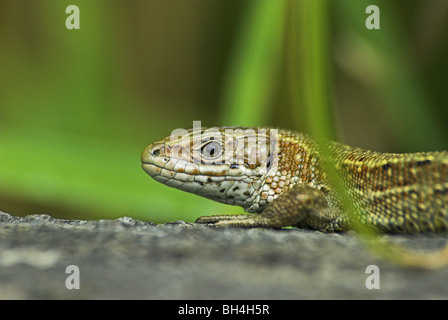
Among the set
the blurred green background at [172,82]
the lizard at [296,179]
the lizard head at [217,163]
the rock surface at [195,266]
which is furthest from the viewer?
the blurred green background at [172,82]

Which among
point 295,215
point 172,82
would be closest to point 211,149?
point 295,215

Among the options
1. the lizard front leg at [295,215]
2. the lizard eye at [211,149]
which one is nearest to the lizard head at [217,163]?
the lizard eye at [211,149]

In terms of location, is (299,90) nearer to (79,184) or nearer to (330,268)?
(330,268)

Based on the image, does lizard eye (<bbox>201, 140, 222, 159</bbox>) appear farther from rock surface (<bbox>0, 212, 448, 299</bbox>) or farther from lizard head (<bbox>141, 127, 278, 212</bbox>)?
rock surface (<bbox>0, 212, 448, 299</bbox>)

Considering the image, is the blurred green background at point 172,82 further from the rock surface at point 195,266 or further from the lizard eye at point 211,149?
the rock surface at point 195,266

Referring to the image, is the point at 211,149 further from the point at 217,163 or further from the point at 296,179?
the point at 296,179

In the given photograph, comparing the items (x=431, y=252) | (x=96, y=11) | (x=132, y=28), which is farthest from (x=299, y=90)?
Result: (x=132, y=28)

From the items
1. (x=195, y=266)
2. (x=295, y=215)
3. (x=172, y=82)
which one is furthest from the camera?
(x=172, y=82)
